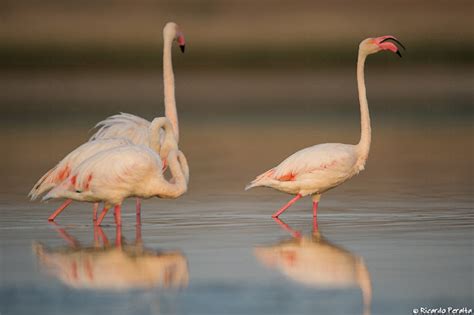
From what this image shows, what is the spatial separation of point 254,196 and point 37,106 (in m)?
23.7

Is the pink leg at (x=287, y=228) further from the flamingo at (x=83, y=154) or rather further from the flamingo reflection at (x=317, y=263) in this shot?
the flamingo at (x=83, y=154)

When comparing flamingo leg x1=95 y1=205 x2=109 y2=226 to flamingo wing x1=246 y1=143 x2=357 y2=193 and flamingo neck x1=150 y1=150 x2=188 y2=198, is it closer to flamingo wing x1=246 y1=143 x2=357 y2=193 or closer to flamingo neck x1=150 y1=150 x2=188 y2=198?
flamingo neck x1=150 y1=150 x2=188 y2=198

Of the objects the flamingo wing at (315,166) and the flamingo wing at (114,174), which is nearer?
the flamingo wing at (114,174)

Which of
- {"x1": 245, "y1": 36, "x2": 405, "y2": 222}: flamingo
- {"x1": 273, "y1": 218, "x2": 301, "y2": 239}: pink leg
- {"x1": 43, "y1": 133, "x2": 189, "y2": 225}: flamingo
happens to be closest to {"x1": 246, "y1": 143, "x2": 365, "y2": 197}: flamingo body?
{"x1": 245, "y1": 36, "x2": 405, "y2": 222}: flamingo

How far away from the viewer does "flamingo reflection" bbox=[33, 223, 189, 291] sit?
27.5ft

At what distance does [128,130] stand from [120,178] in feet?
5.91

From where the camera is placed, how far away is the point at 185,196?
511 inches

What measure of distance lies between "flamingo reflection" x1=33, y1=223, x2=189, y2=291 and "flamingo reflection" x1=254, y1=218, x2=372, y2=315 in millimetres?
674

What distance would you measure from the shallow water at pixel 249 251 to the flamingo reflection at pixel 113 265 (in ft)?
0.04

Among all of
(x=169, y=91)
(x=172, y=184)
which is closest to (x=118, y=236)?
(x=172, y=184)

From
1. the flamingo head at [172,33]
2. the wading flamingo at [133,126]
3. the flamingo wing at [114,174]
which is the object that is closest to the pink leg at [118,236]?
the flamingo wing at [114,174]

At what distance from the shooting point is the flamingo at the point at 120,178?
34.4 ft

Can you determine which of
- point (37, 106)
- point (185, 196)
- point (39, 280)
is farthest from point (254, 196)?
point (37, 106)

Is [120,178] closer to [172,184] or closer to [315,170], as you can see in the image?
[172,184]
